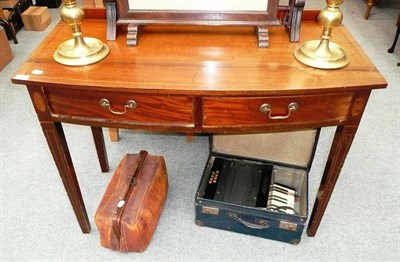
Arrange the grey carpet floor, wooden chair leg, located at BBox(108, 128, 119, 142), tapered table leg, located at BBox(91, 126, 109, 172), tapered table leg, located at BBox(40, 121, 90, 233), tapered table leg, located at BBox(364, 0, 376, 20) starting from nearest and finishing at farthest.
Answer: tapered table leg, located at BBox(40, 121, 90, 233), the grey carpet floor, tapered table leg, located at BBox(91, 126, 109, 172), wooden chair leg, located at BBox(108, 128, 119, 142), tapered table leg, located at BBox(364, 0, 376, 20)

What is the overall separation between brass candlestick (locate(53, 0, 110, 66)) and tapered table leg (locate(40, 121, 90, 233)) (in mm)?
213

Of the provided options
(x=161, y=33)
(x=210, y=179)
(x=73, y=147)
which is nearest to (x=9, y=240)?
(x=73, y=147)

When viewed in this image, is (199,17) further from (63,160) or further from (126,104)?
(63,160)

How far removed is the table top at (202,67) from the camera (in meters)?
0.97

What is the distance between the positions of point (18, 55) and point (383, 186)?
2.68m

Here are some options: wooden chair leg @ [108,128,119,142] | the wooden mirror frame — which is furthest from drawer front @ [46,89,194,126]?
wooden chair leg @ [108,128,119,142]

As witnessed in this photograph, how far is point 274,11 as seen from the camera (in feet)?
3.75

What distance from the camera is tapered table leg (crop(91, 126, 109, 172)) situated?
1.66 m

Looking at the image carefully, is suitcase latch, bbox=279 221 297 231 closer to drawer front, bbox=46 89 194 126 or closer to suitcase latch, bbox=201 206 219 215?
suitcase latch, bbox=201 206 219 215

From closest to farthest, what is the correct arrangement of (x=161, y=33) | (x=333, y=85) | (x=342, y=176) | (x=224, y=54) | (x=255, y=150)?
(x=333, y=85)
(x=224, y=54)
(x=161, y=33)
(x=255, y=150)
(x=342, y=176)

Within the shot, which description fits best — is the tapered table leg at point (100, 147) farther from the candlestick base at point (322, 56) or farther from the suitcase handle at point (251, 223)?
the candlestick base at point (322, 56)

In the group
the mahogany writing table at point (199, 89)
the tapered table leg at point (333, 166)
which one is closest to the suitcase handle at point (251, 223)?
the tapered table leg at point (333, 166)

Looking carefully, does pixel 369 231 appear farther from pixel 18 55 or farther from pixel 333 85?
pixel 18 55

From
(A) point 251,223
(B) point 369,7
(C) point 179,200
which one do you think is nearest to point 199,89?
(A) point 251,223
